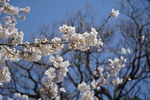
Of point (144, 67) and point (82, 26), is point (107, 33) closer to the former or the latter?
point (82, 26)

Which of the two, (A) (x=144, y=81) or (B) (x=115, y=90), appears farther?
(A) (x=144, y=81)

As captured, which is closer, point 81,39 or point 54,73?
point 81,39

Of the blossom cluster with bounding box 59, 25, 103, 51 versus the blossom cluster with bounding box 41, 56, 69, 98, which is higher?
the blossom cluster with bounding box 41, 56, 69, 98

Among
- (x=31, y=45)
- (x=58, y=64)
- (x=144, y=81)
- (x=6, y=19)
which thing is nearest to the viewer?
(x=31, y=45)

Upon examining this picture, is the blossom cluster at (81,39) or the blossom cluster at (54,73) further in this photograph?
the blossom cluster at (54,73)

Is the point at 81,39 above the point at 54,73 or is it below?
below

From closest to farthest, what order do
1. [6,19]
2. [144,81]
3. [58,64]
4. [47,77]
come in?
[6,19], [58,64], [47,77], [144,81]

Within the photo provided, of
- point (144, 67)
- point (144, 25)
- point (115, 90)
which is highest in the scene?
point (144, 25)

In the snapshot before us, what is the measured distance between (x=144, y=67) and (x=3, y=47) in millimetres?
9869

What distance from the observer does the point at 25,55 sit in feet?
10.4

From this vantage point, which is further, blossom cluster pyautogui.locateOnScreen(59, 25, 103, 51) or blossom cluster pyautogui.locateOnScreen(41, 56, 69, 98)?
blossom cluster pyautogui.locateOnScreen(41, 56, 69, 98)

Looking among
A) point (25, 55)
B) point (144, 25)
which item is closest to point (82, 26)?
point (144, 25)

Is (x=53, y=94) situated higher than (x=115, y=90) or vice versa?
(x=115, y=90)

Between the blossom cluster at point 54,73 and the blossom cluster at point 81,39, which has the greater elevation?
the blossom cluster at point 54,73
